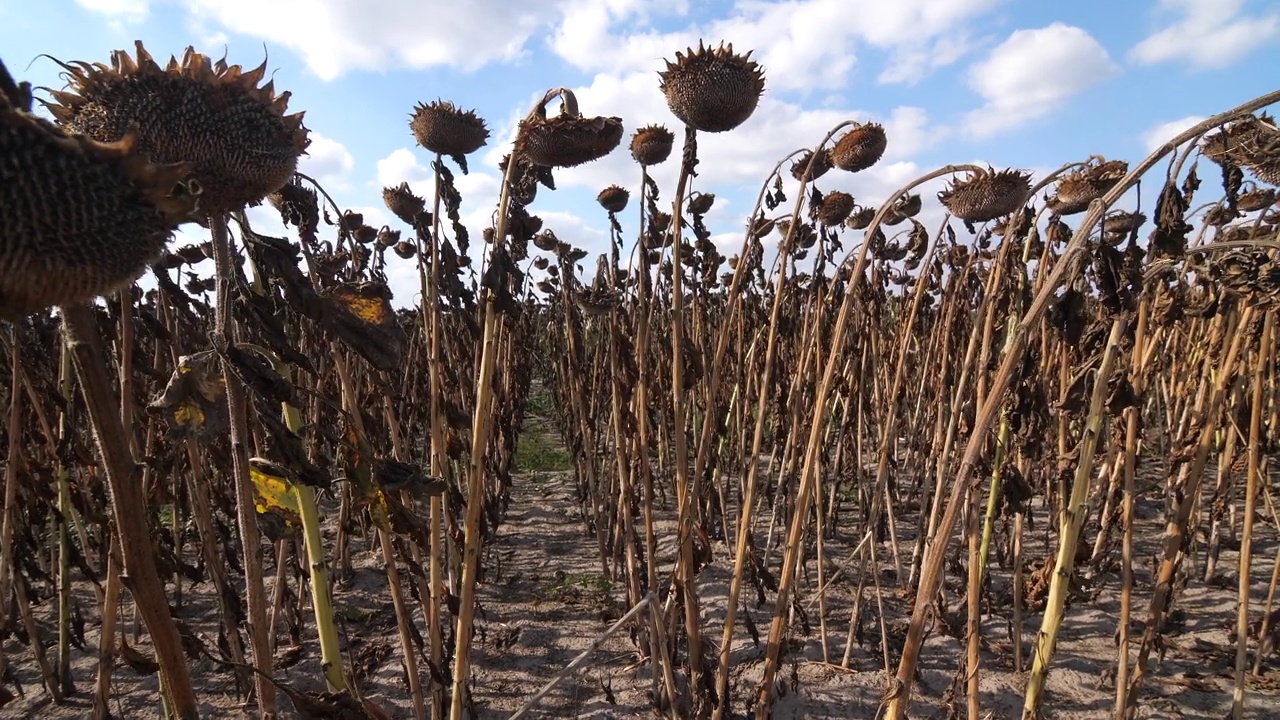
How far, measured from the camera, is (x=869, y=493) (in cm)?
515

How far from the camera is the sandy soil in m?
2.91

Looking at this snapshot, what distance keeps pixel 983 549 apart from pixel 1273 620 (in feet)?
3.16

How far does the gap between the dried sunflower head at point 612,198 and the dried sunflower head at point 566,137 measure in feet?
5.46

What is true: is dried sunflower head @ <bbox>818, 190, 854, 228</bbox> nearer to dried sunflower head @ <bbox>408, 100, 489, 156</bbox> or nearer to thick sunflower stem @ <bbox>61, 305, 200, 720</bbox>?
dried sunflower head @ <bbox>408, 100, 489, 156</bbox>

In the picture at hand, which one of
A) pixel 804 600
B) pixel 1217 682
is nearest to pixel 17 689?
pixel 804 600

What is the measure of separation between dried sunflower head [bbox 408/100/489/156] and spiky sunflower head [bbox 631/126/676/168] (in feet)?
2.11

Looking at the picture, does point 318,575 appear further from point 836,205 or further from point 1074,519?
point 836,205

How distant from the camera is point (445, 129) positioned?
2488 mm

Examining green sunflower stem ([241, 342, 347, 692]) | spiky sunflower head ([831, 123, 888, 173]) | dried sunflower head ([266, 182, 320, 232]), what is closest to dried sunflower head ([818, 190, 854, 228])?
spiky sunflower head ([831, 123, 888, 173])

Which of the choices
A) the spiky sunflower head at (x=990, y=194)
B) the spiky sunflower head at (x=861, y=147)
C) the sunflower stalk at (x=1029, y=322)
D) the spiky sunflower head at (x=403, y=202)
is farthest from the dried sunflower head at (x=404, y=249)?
the sunflower stalk at (x=1029, y=322)

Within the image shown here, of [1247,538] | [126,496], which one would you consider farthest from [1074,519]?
[126,496]

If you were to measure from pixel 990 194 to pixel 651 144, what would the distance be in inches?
53.0

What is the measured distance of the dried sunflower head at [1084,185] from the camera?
2650 mm

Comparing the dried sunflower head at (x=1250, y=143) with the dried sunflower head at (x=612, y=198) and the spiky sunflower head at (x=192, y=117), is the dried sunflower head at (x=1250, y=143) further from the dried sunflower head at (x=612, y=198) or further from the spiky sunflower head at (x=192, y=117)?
the dried sunflower head at (x=612, y=198)
